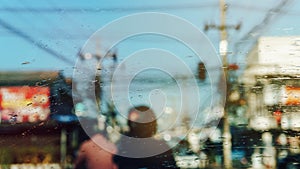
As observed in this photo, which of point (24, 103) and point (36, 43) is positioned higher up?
point (36, 43)

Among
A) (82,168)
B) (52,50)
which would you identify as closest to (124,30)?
(52,50)

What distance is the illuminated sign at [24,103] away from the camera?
0.92m

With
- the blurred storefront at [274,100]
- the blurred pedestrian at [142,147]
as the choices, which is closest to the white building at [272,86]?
the blurred storefront at [274,100]

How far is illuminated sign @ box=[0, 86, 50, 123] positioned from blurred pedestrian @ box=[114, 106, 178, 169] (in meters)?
0.25

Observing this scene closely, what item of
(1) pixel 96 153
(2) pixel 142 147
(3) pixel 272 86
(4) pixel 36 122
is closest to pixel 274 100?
(3) pixel 272 86

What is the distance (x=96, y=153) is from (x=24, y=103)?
25 centimetres

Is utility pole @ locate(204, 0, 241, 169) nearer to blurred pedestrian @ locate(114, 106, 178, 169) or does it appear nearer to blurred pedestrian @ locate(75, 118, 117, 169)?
blurred pedestrian @ locate(114, 106, 178, 169)

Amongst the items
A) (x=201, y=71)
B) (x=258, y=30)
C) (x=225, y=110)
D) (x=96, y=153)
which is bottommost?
(x=96, y=153)

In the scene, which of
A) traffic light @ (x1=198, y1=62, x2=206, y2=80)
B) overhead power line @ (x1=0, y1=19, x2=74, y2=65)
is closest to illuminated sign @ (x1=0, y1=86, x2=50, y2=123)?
overhead power line @ (x1=0, y1=19, x2=74, y2=65)

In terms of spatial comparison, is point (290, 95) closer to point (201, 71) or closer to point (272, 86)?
point (272, 86)

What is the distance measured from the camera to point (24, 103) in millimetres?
916

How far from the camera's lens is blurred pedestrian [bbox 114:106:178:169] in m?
0.91

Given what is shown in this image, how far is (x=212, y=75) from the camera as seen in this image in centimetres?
92

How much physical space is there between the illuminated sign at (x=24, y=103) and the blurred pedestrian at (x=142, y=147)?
25 cm
